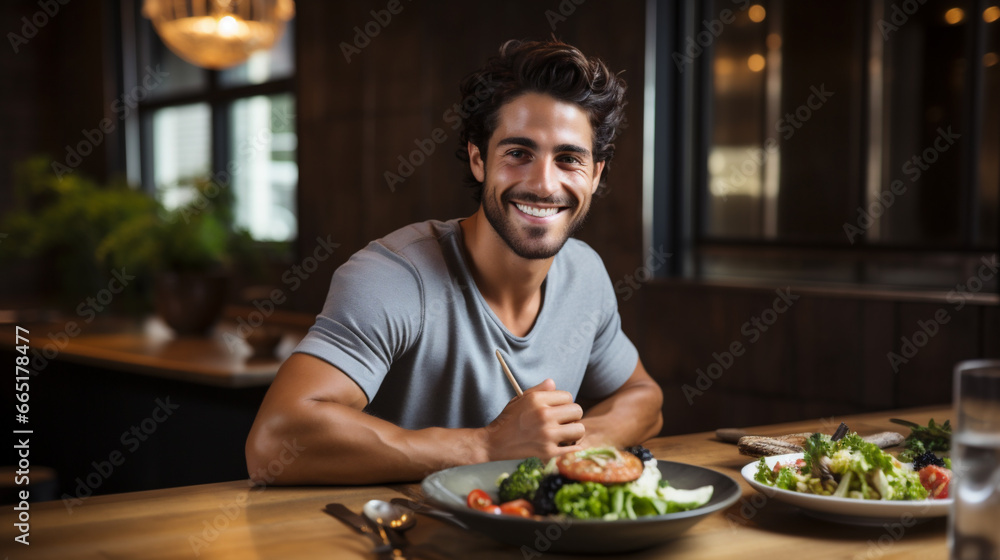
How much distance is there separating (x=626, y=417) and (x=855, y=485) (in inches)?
25.2

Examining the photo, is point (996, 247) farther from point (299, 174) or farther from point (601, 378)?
point (299, 174)

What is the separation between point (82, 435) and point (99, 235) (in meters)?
1.11

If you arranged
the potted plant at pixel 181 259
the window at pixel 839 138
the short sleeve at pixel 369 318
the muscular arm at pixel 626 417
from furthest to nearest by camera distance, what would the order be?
the potted plant at pixel 181 259 < the window at pixel 839 138 < the muscular arm at pixel 626 417 < the short sleeve at pixel 369 318

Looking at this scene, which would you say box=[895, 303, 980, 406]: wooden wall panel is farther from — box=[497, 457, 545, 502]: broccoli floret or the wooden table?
box=[497, 457, 545, 502]: broccoli floret

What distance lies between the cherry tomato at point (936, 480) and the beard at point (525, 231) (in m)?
0.73

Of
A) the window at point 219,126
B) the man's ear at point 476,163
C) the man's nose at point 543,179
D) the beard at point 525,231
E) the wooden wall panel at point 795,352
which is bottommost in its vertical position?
the wooden wall panel at point 795,352

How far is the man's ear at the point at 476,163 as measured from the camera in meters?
1.72

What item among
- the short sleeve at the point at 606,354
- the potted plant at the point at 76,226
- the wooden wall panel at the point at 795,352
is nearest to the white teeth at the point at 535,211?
the short sleeve at the point at 606,354

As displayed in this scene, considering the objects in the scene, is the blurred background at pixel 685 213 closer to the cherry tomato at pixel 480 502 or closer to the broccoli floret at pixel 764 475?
the broccoli floret at pixel 764 475

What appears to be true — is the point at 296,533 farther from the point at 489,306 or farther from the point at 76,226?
the point at 76,226

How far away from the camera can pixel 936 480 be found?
1.07 m

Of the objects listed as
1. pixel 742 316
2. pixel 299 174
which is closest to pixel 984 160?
pixel 742 316

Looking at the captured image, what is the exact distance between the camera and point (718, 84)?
10.9 feet

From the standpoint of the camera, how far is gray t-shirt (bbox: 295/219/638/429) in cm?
143
